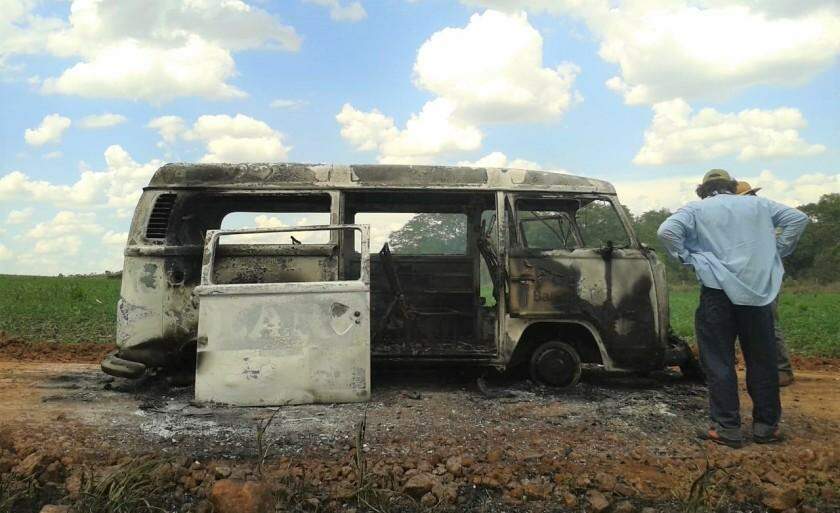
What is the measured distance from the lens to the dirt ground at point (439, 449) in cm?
334

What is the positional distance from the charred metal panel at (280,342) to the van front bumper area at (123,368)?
784 millimetres

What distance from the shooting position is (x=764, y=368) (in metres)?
4.37

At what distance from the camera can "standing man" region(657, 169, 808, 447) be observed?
4.30 metres

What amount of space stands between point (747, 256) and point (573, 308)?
63.9 inches

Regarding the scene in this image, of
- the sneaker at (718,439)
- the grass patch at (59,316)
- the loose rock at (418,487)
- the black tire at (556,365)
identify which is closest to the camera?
the loose rock at (418,487)

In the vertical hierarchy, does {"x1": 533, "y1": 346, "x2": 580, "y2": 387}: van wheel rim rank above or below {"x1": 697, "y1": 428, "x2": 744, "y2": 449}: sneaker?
above

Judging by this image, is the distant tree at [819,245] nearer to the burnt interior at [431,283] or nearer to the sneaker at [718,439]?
the burnt interior at [431,283]

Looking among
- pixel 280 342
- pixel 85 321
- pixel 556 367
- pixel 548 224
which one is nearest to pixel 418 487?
pixel 280 342

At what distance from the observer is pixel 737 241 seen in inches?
172

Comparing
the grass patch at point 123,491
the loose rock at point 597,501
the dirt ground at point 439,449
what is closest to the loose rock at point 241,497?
the dirt ground at point 439,449

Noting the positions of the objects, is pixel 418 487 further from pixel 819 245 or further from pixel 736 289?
pixel 819 245

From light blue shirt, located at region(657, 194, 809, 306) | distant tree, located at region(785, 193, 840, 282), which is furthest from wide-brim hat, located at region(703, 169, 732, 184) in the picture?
distant tree, located at region(785, 193, 840, 282)

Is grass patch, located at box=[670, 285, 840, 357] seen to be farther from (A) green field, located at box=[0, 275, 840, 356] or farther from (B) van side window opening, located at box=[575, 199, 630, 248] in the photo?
(B) van side window opening, located at box=[575, 199, 630, 248]

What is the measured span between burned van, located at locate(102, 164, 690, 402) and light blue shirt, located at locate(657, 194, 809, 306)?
1.05 metres
